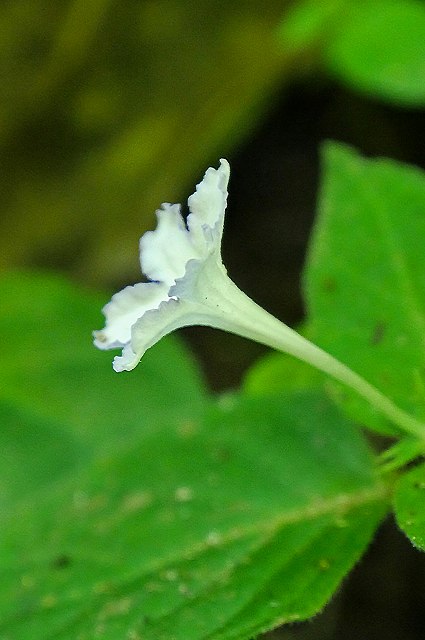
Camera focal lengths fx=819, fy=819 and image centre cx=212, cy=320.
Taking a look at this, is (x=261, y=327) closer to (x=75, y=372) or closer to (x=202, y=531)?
(x=202, y=531)

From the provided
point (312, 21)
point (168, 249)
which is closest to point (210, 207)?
point (168, 249)

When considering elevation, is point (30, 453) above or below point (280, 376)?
below

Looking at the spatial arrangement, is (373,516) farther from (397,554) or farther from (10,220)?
(10,220)

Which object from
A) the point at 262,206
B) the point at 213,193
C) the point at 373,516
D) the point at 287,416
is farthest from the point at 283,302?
the point at 213,193

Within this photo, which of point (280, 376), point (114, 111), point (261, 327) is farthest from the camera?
point (114, 111)

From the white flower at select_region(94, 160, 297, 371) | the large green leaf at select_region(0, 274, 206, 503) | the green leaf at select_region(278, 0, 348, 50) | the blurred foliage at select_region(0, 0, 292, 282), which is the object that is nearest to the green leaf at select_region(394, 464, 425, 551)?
the white flower at select_region(94, 160, 297, 371)

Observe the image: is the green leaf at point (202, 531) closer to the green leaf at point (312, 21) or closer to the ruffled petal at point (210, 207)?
the ruffled petal at point (210, 207)
